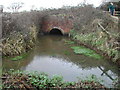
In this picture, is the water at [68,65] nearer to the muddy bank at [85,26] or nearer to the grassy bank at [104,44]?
the grassy bank at [104,44]

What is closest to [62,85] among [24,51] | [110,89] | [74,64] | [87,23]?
[110,89]

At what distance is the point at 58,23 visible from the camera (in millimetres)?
21719

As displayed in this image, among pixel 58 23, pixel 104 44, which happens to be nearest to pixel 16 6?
pixel 58 23

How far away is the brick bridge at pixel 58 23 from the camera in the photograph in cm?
2147

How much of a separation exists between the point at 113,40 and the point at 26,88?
630 centimetres

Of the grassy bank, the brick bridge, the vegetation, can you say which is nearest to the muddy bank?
the grassy bank

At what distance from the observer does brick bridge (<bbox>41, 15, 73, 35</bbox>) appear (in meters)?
21.5

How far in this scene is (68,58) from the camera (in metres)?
11.3

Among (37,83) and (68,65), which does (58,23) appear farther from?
(37,83)

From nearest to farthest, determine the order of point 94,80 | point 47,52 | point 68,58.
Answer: point 94,80
point 68,58
point 47,52

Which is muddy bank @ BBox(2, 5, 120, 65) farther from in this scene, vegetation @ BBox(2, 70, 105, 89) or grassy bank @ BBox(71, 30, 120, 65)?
vegetation @ BBox(2, 70, 105, 89)

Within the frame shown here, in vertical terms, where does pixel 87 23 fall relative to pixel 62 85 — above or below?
above

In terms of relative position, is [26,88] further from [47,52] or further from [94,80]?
[47,52]

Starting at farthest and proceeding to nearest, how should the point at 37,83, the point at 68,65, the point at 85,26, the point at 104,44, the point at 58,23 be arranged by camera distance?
1. the point at 58,23
2. the point at 85,26
3. the point at 104,44
4. the point at 68,65
5. the point at 37,83
